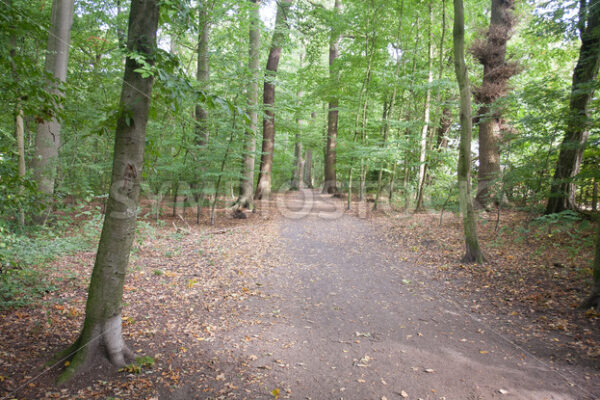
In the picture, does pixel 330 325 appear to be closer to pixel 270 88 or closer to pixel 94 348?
pixel 94 348

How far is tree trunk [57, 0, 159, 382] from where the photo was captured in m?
2.89

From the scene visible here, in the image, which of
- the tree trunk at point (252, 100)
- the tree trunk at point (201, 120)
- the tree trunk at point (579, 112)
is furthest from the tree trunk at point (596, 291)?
the tree trunk at point (201, 120)

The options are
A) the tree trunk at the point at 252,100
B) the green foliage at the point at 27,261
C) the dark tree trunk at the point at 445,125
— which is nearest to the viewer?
the green foliage at the point at 27,261

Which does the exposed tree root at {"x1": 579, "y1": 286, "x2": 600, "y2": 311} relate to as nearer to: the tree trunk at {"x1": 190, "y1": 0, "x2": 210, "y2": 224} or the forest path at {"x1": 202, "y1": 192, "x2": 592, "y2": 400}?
the forest path at {"x1": 202, "y1": 192, "x2": 592, "y2": 400}

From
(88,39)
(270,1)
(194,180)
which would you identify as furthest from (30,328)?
(270,1)

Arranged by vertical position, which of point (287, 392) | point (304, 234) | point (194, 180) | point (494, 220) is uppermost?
point (194, 180)

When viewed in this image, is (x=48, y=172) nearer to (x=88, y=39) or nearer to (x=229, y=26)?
(x=88, y=39)

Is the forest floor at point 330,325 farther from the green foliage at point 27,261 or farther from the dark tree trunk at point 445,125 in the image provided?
the dark tree trunk at point 445,125

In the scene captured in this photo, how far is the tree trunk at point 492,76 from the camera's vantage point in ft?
35.4

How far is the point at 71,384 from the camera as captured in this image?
299 centimetres

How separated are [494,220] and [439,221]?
1761 mm

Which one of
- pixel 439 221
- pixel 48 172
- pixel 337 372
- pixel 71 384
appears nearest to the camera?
pixel 71 384

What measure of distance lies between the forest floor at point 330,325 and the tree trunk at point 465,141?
20.4 inches

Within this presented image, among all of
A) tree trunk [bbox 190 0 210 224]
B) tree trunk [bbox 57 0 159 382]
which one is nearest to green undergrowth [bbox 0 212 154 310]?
tree trunk [bbox 57 0 159 382]
